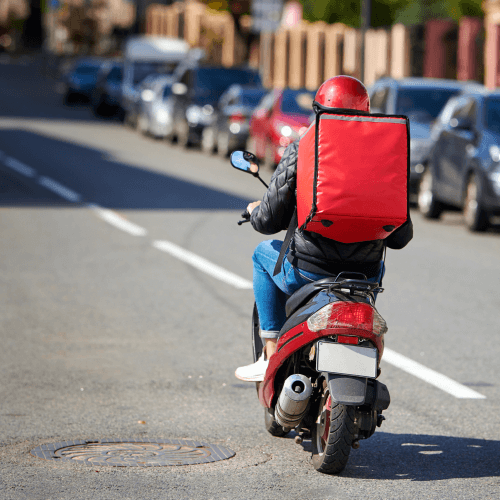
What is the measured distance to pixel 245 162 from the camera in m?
5.55

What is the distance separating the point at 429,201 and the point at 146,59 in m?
29.9

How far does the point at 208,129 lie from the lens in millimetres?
29156

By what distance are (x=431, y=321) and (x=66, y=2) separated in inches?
3469

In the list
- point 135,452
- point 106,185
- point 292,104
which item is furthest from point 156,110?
point 135,452

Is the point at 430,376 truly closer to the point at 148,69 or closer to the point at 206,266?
the point at 206,266

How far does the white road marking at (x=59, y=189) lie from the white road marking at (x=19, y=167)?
99 centimetres

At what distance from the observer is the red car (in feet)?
75.5

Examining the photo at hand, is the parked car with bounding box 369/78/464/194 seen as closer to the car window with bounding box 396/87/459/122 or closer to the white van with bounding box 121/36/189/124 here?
the car window with bounding box 396/87/459/122

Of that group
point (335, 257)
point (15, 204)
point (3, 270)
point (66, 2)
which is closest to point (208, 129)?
point (15, 204)

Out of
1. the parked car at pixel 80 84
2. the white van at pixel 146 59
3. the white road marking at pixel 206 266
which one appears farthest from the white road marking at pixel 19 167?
the parked car at pixel 80 84

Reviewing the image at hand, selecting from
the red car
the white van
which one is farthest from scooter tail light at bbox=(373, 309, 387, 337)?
the white van

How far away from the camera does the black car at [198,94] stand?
30.1 m

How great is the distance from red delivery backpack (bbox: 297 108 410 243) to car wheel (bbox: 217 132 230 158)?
72.3 feet

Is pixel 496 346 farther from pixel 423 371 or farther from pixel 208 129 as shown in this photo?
pixel 208 129
